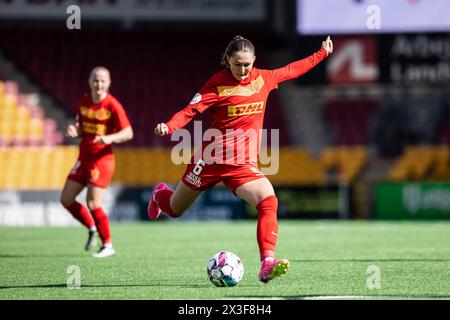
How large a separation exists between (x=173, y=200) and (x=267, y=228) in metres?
1.31

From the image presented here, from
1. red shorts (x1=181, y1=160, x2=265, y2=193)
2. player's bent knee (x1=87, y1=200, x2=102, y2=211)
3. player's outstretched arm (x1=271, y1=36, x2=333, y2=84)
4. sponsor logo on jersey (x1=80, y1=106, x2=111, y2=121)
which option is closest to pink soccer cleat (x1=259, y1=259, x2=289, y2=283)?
red shorts (x1=181, y1=160, x2=265, y2=193)

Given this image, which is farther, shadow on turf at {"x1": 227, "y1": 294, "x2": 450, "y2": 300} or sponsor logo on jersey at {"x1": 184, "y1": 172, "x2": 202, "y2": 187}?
sponsor logo on jersey at {"x1": 184, "y1": 172, "x2": 202, "y2": 187}

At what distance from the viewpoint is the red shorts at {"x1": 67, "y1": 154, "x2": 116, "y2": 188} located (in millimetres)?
11820

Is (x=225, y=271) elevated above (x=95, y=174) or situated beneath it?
situated beneath

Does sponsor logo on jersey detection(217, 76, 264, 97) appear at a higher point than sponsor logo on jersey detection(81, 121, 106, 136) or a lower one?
higher

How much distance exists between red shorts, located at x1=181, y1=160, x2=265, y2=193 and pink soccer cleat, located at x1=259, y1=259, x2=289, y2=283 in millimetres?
886

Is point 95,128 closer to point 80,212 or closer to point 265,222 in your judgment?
point 80,212

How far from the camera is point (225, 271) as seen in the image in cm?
812

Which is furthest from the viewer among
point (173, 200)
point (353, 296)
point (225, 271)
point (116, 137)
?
point (116, 137)

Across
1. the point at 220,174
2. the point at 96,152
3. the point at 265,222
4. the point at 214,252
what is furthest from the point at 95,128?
the point at 265,222

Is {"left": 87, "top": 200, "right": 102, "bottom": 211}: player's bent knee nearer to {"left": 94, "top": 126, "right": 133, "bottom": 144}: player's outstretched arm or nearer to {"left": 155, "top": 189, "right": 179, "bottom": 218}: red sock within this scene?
{"left": 94, "top": 126, "right": 133, "bottom": 144}: player's outstretched arm

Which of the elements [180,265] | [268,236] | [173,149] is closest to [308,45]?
[173,149]
